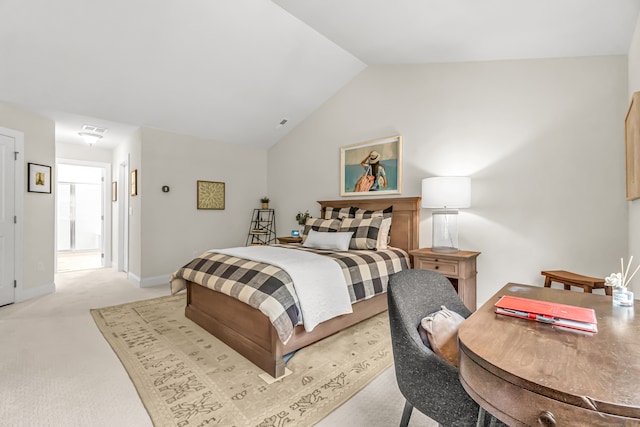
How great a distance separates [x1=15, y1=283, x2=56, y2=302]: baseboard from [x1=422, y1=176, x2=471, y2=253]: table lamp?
5089mm

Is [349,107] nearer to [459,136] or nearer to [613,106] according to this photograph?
[459,136]

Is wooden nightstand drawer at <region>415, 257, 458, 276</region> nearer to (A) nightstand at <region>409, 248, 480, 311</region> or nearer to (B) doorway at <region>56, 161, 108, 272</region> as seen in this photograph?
(A) nightstand at <region>409, 248, 480, 311</region>

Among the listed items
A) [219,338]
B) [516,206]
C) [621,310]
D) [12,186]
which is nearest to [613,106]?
[516,206]

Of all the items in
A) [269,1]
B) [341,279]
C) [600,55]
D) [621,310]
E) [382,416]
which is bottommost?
[382,416]

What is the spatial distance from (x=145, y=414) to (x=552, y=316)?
80.6 inches

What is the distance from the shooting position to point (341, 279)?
261cm

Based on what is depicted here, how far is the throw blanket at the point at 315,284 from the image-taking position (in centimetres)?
227

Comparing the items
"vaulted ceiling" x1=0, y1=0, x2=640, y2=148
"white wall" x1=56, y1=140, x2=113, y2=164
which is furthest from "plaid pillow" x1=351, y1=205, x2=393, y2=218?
"white wall" x1=56, y1=140, x2=113, y2=164

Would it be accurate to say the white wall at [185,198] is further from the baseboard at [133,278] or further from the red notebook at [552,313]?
the red notebook at [552,313]

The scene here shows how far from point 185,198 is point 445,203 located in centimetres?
397

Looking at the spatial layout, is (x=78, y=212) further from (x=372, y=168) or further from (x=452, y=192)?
(x=452, y=192)

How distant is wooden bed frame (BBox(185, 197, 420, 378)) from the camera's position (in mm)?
2148

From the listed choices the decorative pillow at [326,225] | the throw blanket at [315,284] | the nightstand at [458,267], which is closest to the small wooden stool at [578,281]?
the nightstand at [458,267]

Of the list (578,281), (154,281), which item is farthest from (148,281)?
(578,281)
